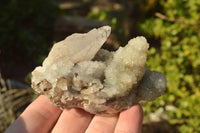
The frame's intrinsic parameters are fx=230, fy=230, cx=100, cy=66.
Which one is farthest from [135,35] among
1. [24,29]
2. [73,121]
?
[73,121]

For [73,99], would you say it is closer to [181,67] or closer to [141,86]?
[141,86]

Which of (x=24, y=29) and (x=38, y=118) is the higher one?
(x=38, y=118)

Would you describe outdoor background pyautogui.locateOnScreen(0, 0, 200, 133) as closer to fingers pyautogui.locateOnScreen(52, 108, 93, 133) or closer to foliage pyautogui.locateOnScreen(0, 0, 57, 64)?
foliage pyautogui.locateOnScreen(0, 0, 57, 64)

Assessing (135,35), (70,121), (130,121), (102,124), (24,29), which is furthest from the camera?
(24,29)

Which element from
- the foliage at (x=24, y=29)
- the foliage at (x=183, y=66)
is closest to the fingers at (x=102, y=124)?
the foliage at (x=183, y=66)

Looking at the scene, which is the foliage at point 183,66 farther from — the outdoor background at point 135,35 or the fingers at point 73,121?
the fingers at point 73,121

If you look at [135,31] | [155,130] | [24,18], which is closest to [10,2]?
[24,18]

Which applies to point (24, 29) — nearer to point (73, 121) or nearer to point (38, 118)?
point (38, 118)
